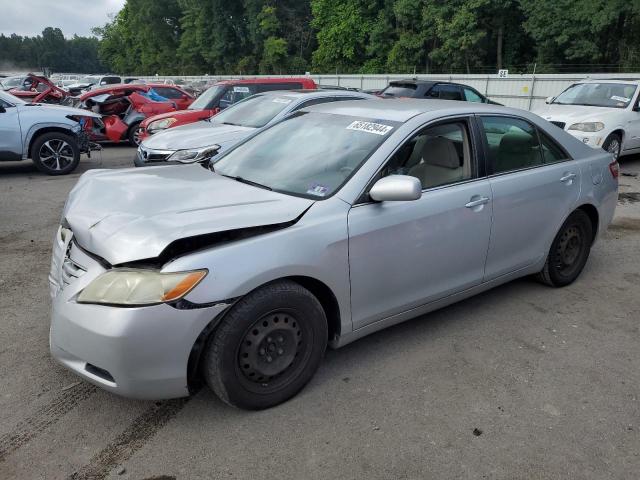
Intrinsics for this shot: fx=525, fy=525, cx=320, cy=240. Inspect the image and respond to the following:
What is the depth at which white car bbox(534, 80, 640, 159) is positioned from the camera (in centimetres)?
953

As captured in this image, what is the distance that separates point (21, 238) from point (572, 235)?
5717mm

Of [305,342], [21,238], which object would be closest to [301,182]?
[305,342]

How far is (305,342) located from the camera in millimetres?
2906

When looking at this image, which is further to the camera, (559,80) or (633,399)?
(559,80)

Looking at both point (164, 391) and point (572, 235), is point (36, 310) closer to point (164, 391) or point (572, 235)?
point (164, 391)

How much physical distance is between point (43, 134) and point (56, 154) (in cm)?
41

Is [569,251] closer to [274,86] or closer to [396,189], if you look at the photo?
[396,189]

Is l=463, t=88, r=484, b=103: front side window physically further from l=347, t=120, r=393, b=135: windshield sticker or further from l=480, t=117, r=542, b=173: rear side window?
l=347, t=120, r=393, b=135: windshield sticker

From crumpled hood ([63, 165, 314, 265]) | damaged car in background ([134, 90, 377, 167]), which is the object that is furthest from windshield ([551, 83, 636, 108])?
crumpled hood ([63, 165, 314, 265])

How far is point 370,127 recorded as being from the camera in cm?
344

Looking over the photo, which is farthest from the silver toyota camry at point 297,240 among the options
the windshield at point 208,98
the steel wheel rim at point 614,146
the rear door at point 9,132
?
the windshield at point 208,98

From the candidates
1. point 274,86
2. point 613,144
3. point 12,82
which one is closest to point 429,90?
point 274,86

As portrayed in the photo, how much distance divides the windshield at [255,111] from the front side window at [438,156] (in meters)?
4.61

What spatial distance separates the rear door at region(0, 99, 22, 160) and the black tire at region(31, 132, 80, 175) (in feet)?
1.04
